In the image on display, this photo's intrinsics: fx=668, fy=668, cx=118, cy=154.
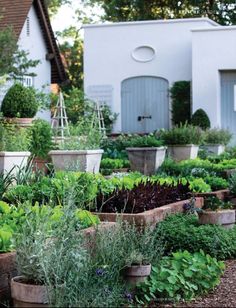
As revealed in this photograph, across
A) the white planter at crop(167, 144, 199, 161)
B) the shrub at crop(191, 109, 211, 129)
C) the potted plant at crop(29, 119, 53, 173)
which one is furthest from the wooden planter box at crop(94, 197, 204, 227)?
the shrub at crop(191, 109, 211, 129)

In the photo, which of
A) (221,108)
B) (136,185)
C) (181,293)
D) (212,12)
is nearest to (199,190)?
(136,185)

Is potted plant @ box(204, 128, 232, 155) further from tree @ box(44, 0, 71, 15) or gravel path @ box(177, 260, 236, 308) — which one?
tree @ box(44, 0, 71, 15)

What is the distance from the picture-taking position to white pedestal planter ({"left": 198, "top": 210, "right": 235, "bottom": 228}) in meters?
7.18

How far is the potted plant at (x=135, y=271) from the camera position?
4.90 metres

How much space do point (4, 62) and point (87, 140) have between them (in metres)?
7.39

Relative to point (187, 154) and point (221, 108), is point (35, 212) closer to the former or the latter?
point (187, 154)

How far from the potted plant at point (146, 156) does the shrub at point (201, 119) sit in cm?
787

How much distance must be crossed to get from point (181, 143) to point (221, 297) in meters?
9.58

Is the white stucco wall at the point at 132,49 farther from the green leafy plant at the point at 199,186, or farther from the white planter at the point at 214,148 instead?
the green leafy plant at the point at 199,186

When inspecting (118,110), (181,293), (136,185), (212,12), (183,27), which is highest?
(212,12)

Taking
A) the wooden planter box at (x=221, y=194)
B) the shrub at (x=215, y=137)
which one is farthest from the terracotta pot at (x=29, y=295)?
the shrub at (x=215, y=137)

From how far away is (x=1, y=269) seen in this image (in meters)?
4.54

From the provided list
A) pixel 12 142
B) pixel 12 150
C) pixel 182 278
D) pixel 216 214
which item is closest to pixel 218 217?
pixel 216 214

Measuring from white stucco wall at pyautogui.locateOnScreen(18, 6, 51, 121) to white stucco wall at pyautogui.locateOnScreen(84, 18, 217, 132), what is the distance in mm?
2381
